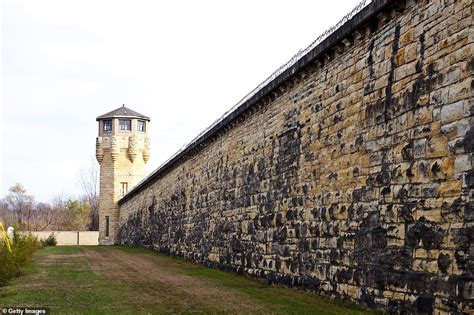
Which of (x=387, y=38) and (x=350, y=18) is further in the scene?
(x=350, y=18)

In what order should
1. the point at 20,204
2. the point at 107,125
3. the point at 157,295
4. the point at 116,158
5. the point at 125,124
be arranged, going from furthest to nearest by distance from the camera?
the point at 20,204
the point at 107,125
the point at 125,124
the point at 116,158
the point at 157,295

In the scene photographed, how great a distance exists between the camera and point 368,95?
9305 millimetres

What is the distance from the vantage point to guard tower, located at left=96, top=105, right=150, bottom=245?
48906 millimetres

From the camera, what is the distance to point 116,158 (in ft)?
160

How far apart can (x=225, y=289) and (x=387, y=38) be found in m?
5.45

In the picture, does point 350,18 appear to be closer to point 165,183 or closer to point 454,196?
point 454,196

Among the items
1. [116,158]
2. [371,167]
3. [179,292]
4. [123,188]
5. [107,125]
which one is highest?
[107,125]

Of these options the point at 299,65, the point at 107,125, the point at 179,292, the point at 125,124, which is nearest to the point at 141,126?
the point at 125,124

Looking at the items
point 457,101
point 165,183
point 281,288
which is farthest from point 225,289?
point 165,183

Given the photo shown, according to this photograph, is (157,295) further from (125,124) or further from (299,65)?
(125,124)

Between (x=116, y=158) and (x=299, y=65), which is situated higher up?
(x=116, y=158)

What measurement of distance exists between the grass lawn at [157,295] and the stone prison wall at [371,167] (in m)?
0.53

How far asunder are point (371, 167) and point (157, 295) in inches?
163

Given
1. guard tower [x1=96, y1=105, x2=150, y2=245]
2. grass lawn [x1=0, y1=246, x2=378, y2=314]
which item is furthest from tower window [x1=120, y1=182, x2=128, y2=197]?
grass lawn [x1=0, y1=246, x2=378, y2=314]
